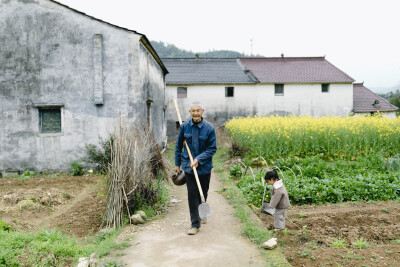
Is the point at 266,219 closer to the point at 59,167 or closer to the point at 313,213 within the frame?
the point at 313,213

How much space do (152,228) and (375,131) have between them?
916 cm

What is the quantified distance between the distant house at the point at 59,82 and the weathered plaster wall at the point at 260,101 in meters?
14.1

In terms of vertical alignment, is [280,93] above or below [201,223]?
above

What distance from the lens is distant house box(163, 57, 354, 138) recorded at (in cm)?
2505

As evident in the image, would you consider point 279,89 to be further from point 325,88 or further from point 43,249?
point 43,249

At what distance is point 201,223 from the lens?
17.7ft

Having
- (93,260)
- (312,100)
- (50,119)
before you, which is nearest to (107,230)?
(93,260)

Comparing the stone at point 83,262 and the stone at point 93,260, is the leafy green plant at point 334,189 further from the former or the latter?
the stone at point 83,262

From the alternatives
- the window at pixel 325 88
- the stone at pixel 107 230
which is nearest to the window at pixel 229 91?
the window at pixel 325 88

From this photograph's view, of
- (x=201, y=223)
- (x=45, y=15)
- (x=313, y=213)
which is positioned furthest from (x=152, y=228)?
(x=45, y=15)

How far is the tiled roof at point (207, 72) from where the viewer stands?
25172 mm

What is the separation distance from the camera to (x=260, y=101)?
25.7 meters

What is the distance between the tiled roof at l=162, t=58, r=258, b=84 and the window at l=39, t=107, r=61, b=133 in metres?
14.6

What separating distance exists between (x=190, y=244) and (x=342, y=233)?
226cm
